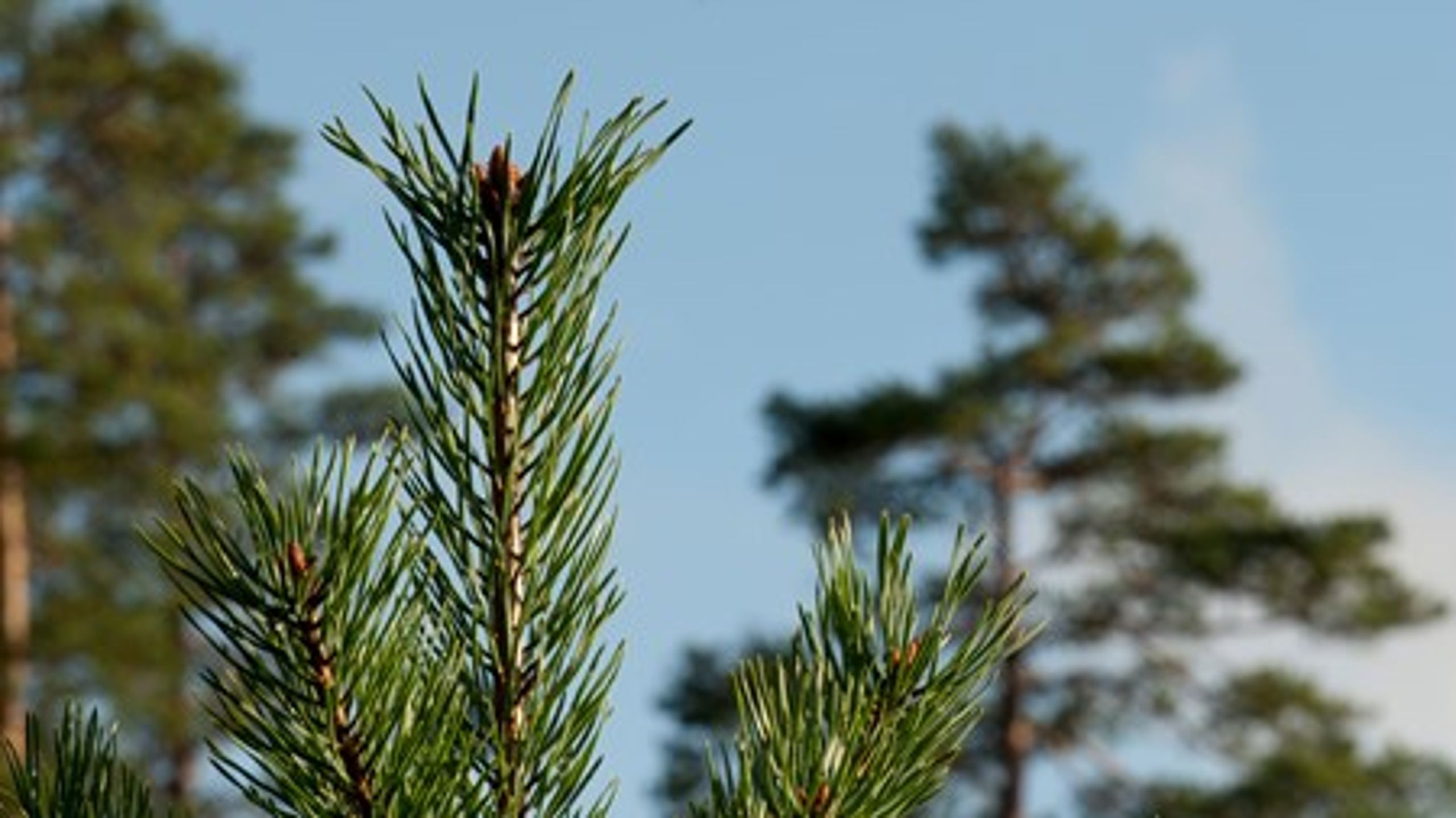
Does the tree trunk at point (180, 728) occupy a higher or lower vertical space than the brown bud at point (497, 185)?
higher

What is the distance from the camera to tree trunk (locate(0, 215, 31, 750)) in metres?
22.1

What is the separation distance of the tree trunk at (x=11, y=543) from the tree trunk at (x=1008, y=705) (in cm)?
746

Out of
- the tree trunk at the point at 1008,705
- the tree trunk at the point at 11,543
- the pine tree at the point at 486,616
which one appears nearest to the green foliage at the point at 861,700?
the pine tree at the point at 486,616

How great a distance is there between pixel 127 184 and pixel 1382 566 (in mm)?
A: 12144

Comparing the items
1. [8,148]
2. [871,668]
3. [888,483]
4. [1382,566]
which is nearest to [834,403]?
[888,483]

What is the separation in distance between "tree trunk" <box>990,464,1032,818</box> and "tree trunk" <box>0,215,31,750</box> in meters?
7.46

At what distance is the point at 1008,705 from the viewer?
20703mm

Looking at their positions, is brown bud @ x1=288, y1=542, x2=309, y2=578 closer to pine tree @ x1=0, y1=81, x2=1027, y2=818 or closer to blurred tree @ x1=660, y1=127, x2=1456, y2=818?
pine tree @ x1=0, y1=81, x2=1027, y2=818

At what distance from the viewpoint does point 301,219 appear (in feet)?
94.2

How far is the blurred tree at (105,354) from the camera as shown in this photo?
23.3 m

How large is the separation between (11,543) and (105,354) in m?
2.06

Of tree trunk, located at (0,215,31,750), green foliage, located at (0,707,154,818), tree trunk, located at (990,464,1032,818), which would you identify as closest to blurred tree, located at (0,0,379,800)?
Result: tree trunk, located at (0,215,31,750)

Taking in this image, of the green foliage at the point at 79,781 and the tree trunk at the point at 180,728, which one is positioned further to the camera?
the tree trunk at the point at 180,728

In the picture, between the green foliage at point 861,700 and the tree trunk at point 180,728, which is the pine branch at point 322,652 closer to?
the green foliage at point 861,700
